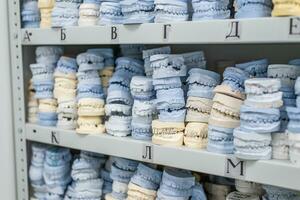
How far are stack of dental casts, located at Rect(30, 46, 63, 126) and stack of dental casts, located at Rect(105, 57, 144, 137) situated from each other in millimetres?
196

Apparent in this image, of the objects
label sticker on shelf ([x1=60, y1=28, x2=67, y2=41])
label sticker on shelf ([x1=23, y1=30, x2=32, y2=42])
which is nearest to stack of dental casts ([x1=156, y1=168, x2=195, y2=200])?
label sticker on shelf ([x1=60, y1=28, x2=67, y2=41])

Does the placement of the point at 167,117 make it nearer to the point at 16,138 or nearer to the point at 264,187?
the point at 264,187

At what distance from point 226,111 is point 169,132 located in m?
0.14

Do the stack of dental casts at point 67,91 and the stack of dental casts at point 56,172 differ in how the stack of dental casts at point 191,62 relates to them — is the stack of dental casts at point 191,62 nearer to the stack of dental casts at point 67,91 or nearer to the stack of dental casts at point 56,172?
the stack of dental casts at point 67,91

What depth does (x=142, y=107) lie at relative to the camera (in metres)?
0.92

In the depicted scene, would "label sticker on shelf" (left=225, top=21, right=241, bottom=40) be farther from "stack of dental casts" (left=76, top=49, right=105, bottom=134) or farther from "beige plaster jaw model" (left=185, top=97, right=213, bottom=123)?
"stack of dental casts" (left=76, top=49, right=105, bottom=134)

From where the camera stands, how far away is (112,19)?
0.94 metres

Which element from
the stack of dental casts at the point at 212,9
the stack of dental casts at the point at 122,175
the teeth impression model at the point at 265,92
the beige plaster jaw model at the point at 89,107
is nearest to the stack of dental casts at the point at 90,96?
the beige plaster jaw model at the point at 89,107

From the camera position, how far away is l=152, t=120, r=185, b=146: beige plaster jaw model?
87 cm

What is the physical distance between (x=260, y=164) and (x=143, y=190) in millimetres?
304

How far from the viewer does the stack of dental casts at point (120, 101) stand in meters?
0.97

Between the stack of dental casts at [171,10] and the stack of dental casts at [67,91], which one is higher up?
the stack of dental casts at [171,10]

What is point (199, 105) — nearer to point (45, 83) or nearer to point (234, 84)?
point (234, 84)

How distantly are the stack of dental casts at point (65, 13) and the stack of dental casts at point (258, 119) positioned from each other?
500 mm
